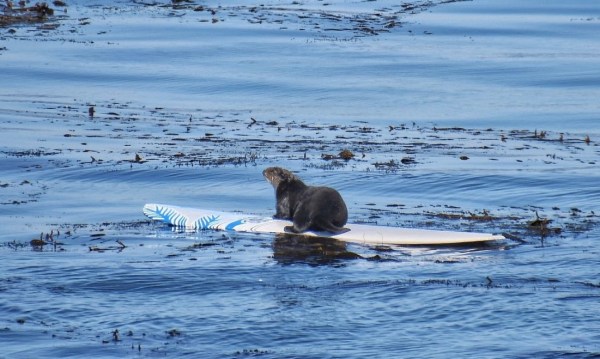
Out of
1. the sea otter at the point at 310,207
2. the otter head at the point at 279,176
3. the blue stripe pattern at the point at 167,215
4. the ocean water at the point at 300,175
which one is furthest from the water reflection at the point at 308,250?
the blue stripe pattern at the point at 167,215

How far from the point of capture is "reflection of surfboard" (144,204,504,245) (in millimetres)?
11266

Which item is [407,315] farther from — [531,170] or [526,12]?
[526,12]

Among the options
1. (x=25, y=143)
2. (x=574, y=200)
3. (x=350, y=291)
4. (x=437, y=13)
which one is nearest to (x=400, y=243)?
(x=350, y=291)

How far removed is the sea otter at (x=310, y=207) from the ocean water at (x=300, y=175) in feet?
1.14

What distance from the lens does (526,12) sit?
129 feet

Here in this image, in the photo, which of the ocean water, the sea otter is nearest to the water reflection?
the ocean water

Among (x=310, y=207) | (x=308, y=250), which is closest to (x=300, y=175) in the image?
(x=310, y=207)

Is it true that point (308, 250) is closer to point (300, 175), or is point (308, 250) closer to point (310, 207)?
point (310, 207)

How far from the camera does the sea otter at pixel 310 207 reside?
11852mm

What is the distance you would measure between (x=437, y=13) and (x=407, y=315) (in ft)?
97.9

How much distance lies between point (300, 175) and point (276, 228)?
3.41 meters

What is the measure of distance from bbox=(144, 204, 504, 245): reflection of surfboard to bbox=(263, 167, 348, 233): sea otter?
0.30 feet

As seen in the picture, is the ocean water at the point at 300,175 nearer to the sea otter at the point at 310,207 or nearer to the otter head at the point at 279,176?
the sea otter at the point at 310,207

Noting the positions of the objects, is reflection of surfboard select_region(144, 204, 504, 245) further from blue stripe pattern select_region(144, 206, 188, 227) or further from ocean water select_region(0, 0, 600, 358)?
ocean water select_region(0, 0, 600, 358)
